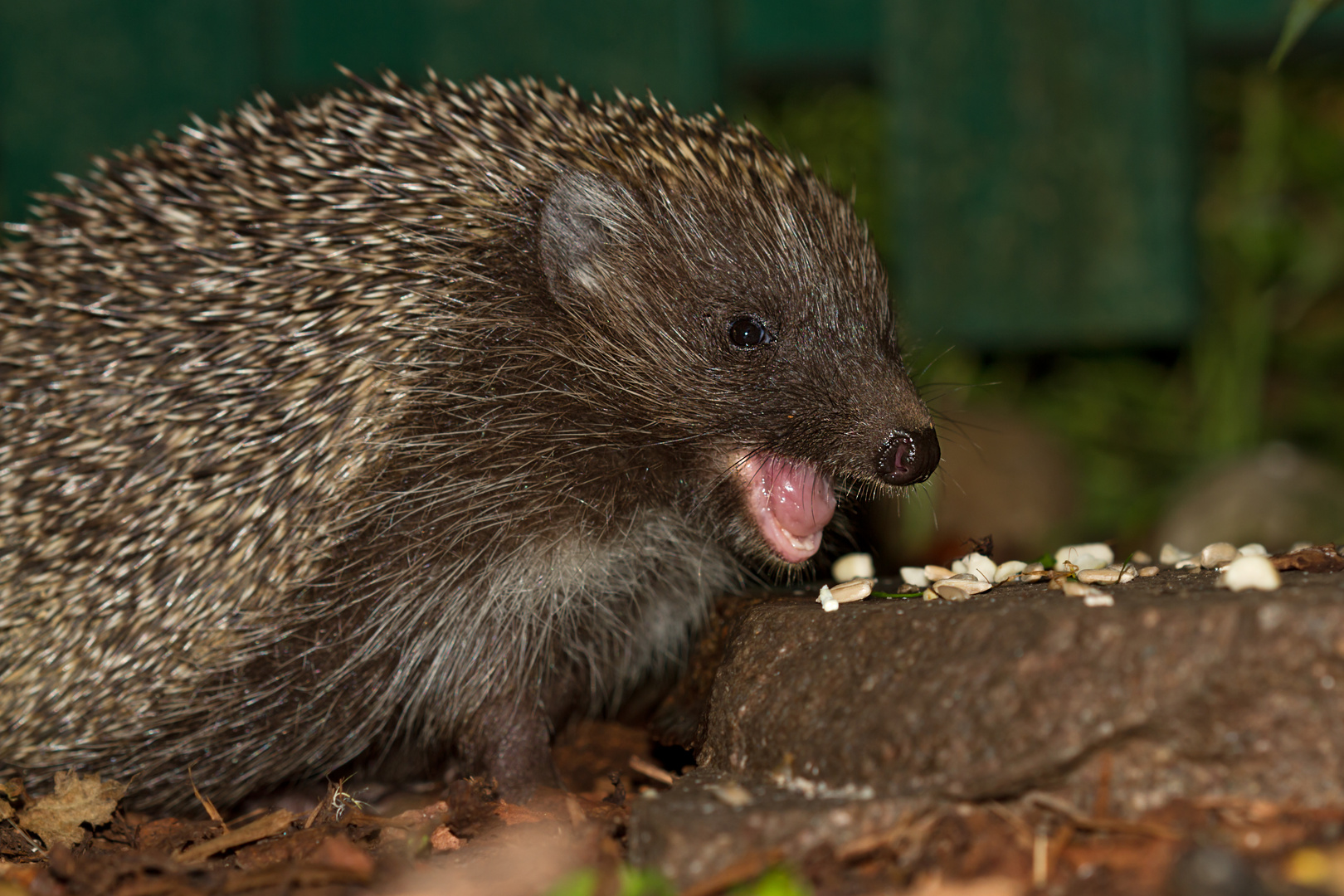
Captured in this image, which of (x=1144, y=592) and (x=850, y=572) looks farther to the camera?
(x=850, y=572)

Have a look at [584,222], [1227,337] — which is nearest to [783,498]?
[584,222]

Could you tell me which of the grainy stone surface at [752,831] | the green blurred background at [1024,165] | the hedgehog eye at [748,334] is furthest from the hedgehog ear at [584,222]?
the green blurred background at [1024,165]

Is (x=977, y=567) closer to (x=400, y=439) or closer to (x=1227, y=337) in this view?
(x=400, y=439)

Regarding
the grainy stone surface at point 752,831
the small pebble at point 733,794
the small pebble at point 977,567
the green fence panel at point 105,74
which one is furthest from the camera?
the green fence panel at point 105,74

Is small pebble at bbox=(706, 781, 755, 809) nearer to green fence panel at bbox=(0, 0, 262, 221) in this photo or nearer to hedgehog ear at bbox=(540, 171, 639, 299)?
hedgehog ear at bbox=(540, 171, 639, 299)

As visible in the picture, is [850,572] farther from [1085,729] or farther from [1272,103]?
[1272,103]

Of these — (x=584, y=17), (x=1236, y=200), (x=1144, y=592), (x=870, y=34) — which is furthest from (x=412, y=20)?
(x=1144, y=592)

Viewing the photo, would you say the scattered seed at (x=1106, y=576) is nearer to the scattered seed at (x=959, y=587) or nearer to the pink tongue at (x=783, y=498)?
the scattered seed at (x=959, y=587)
